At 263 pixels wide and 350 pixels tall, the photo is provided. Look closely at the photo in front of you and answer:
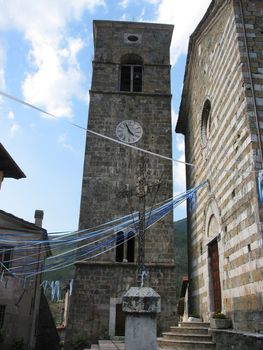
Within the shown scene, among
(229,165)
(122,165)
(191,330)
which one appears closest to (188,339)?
(191,330)

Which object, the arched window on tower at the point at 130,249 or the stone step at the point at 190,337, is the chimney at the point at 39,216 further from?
the stone step at the point at 190,337

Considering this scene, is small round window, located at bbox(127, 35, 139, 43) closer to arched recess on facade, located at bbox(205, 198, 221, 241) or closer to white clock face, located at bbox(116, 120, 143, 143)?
white clock face, located at bbox(116, 120, 143, 143)

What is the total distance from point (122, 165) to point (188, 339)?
772cm

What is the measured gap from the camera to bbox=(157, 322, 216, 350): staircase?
7.36 metres

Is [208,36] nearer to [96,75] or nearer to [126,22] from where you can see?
[96,75]

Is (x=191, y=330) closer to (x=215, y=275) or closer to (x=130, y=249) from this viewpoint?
(x=215, y=275)

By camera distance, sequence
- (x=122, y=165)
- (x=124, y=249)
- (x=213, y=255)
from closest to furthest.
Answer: (x=213, y=255), (x=124, y=249), (x=122, y=165)

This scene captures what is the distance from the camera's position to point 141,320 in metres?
3.86

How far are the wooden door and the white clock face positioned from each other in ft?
21.2

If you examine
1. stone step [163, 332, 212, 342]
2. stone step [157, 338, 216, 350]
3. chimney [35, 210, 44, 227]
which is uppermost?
chimney [35, 210, 44, 227]

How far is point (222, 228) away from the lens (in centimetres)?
838

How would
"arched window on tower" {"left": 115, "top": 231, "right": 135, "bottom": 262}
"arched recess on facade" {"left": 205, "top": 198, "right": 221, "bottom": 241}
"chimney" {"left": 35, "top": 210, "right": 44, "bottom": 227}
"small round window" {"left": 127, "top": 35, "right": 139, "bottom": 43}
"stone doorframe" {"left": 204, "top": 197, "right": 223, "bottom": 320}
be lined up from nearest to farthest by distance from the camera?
"stone doorframe" {"left": 204, "top": 197, "right": 223, "bottom": 320}, "arched recess on facade" {"left": 205, "top": 198, "right": 221, "bottom": 241}, "arched window on tower" {"left": 115, "top": 231, "right": 135, "bottom": 262}, "small round window" {"left": 127, "top": 35, "right": 139, "bottom": 43}, "chimney" {"left": 35, "top": 210, "right": 44, "bottom": 227}

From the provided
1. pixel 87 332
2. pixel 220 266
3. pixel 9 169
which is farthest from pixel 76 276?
pixel 220 266

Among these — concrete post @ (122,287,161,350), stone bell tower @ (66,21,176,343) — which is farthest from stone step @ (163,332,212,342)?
concrete post @ (122,287,161,350)
